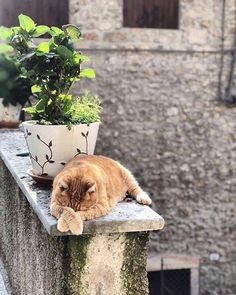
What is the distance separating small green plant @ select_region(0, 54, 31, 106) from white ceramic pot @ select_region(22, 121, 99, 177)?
63 cm

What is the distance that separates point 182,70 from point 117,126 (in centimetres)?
136

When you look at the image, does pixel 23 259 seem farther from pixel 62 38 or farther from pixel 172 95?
pixel 172 95

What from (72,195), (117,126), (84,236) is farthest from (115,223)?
(117,126)

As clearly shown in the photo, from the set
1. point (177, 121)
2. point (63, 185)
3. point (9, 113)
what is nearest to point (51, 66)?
point (63, 185)

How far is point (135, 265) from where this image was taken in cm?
142

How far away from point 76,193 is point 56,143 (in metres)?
0.41

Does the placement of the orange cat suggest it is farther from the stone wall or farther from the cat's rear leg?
the stone wall

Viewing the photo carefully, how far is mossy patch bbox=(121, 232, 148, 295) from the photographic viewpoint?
1.41 m

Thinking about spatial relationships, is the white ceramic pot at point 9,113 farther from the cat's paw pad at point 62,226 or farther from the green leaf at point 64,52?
the cat's paw pad at point 62,226

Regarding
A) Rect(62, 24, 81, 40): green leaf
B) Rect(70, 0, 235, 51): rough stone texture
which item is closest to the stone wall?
Rect(70, 0, 235, 51): rough stone texture

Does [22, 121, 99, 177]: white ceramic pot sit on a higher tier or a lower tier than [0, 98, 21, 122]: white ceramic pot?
higher

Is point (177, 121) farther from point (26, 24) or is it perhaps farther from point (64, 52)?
point (64, 52)

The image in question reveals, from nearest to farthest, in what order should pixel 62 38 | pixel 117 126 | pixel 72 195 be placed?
pixel 72 195, pixel 62 38, pixel 117 126

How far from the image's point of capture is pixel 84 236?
1379 mm
